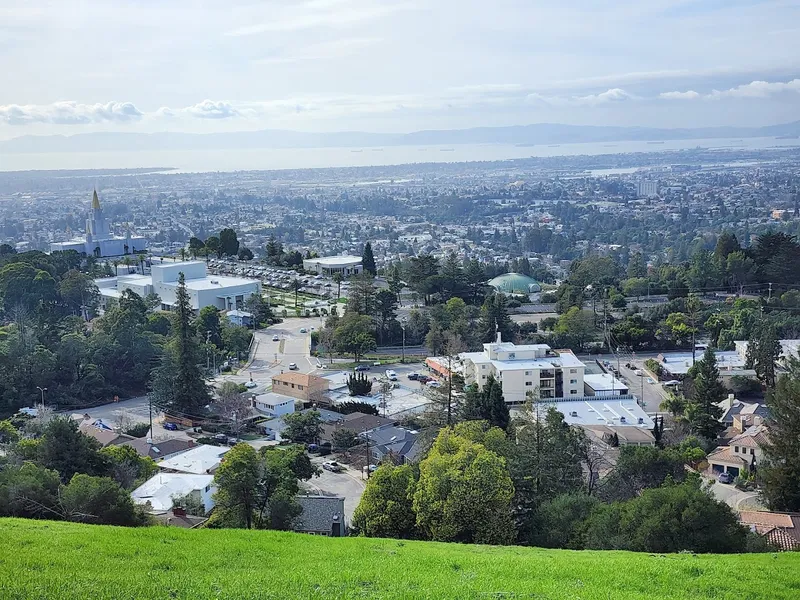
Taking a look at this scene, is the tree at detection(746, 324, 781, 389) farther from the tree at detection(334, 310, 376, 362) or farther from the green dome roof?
the green dome roof

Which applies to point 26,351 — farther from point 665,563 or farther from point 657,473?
point 665,563

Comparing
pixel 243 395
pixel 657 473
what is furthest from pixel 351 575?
pixel 243 395

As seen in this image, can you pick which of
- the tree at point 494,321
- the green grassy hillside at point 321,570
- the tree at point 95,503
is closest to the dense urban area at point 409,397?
the tree at point 95,503

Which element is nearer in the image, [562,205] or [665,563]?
[665,563]

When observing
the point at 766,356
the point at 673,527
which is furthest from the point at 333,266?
the point at 673,527

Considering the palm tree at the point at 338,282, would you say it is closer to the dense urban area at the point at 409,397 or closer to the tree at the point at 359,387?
the dense urban area at the point at 409,397

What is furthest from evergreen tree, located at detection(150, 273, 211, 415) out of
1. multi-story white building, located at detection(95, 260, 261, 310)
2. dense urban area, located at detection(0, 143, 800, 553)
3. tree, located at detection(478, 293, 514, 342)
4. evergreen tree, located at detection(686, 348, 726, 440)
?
evergreen tree, located at detection(686, 348, 726, 440)
